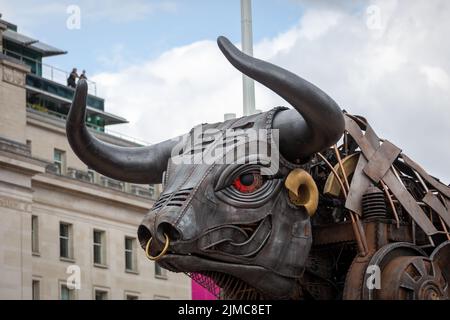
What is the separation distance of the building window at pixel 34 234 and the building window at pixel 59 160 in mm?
3331

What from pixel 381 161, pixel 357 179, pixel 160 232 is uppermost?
pixel 381 161

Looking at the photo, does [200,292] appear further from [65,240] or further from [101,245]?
[101,245]

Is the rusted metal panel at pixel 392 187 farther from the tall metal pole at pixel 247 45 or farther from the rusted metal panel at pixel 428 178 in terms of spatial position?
the tall metal pole at pixel 247 45

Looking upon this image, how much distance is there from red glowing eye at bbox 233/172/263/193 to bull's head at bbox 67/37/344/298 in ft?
0.03

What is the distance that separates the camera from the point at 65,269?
84.6 metres

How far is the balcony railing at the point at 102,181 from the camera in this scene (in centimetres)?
8488

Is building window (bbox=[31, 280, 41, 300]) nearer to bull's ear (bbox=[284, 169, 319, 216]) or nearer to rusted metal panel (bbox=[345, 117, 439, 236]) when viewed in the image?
rusted metal panel (bbox=[345, 117, 439, 236])

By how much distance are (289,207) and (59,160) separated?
2757 inches

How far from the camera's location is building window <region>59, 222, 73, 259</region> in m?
85.4

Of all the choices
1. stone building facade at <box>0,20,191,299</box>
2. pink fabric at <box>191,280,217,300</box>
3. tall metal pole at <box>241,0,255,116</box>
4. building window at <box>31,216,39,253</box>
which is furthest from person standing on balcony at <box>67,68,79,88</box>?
tall metal pole at <box>241,0,255,116</box>

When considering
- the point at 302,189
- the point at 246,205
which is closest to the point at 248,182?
the point at 246,205

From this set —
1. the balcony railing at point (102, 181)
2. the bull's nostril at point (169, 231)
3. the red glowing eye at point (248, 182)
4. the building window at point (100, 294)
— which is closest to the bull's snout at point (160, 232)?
A: the bull's nostril at point (169, 231)

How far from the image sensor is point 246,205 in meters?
16.0

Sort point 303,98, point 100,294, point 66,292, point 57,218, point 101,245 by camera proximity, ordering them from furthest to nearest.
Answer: point 101,245
point 100,294
point 57,218
point 66,292
point 303,98
